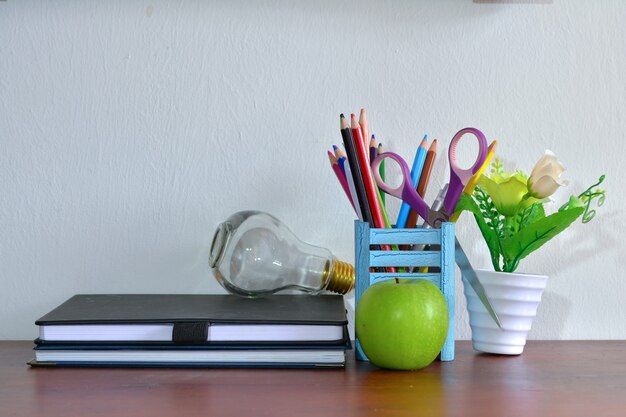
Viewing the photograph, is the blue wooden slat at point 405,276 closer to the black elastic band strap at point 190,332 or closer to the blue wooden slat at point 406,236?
the blue wooden slat at point 406,236

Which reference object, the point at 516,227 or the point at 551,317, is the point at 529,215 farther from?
the point at 551,317

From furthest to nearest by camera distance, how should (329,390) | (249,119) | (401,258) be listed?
(249,119)
(401,258)
(329,390)

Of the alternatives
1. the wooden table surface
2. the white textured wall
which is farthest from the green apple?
the white textured wall

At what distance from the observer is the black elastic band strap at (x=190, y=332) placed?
763 mm

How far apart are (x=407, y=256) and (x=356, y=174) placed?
0.33 ft

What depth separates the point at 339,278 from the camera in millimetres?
917

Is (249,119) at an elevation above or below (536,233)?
above

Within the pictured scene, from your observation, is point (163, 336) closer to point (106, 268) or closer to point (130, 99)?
point (106, 268)

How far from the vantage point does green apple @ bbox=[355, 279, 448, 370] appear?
0.75m

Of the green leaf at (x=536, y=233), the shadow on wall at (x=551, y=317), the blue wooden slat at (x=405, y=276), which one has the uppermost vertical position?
the green leaf at (x=536, y=233)

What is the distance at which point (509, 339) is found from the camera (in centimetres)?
86

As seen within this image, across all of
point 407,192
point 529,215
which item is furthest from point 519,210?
point 407,192

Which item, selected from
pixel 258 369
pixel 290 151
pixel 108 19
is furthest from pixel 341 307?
pixel 108 19

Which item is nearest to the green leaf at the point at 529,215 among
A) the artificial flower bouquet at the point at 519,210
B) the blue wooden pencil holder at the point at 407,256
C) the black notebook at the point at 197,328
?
the artificial flower bouquet at the point at 519,210
